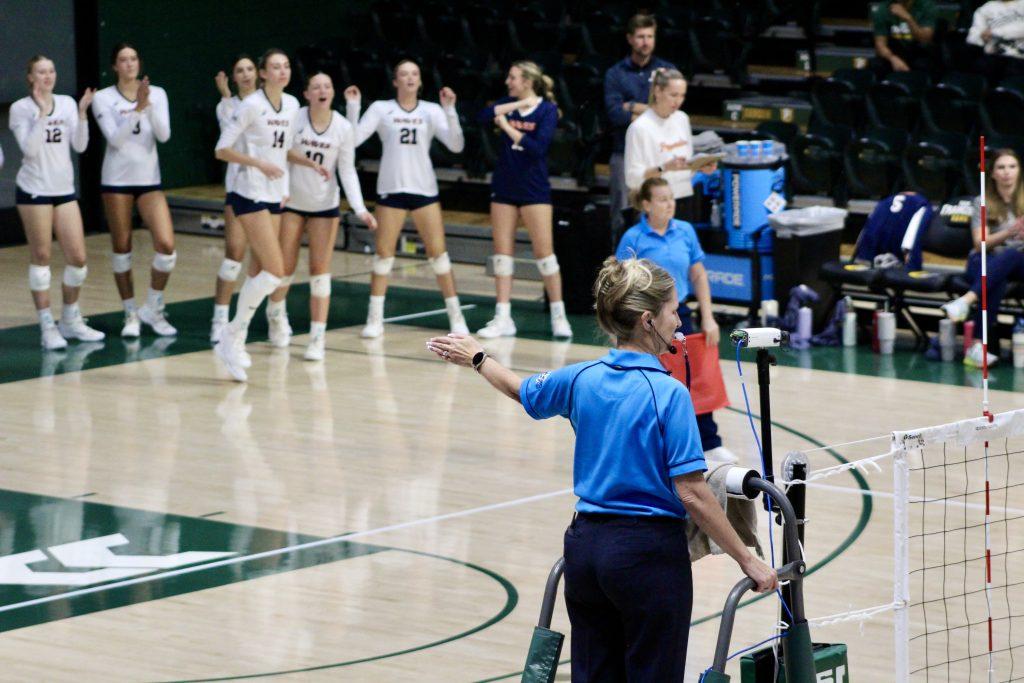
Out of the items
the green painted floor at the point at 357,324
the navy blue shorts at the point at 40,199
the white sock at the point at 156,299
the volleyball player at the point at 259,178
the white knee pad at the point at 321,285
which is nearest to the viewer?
the volleyball player at the point at 259,178

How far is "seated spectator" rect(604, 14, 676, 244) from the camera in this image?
12.9 metres

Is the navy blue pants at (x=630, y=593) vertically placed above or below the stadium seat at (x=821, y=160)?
below

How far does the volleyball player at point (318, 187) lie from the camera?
1134 centimetres

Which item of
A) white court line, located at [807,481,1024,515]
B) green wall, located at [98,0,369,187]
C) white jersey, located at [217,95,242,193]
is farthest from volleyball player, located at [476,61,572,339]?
green wall, located at [98,0,369,187]

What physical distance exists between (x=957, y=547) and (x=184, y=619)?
3.25m

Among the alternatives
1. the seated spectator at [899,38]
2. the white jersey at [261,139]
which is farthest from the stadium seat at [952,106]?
the white jersey at [261,139]

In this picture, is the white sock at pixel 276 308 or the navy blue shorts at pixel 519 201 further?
the navy blue shorts at pixel 519 201

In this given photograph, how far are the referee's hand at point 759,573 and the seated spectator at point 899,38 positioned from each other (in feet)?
38.6

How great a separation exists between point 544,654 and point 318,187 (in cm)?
741

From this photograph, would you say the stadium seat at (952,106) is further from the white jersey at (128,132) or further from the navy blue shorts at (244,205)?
the white jersey at (128,132)

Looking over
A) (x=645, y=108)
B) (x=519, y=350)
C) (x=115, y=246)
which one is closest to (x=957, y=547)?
(x=519, y=350)

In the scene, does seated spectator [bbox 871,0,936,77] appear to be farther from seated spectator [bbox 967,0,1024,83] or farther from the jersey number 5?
the jersey number 5

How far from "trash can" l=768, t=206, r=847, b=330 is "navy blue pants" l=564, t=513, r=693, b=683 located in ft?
27.6

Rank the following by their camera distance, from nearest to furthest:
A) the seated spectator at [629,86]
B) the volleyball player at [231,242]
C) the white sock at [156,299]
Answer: the volleyball player at [231,242] < the white sock at [156,299] < the seated spectator at [629,86]
